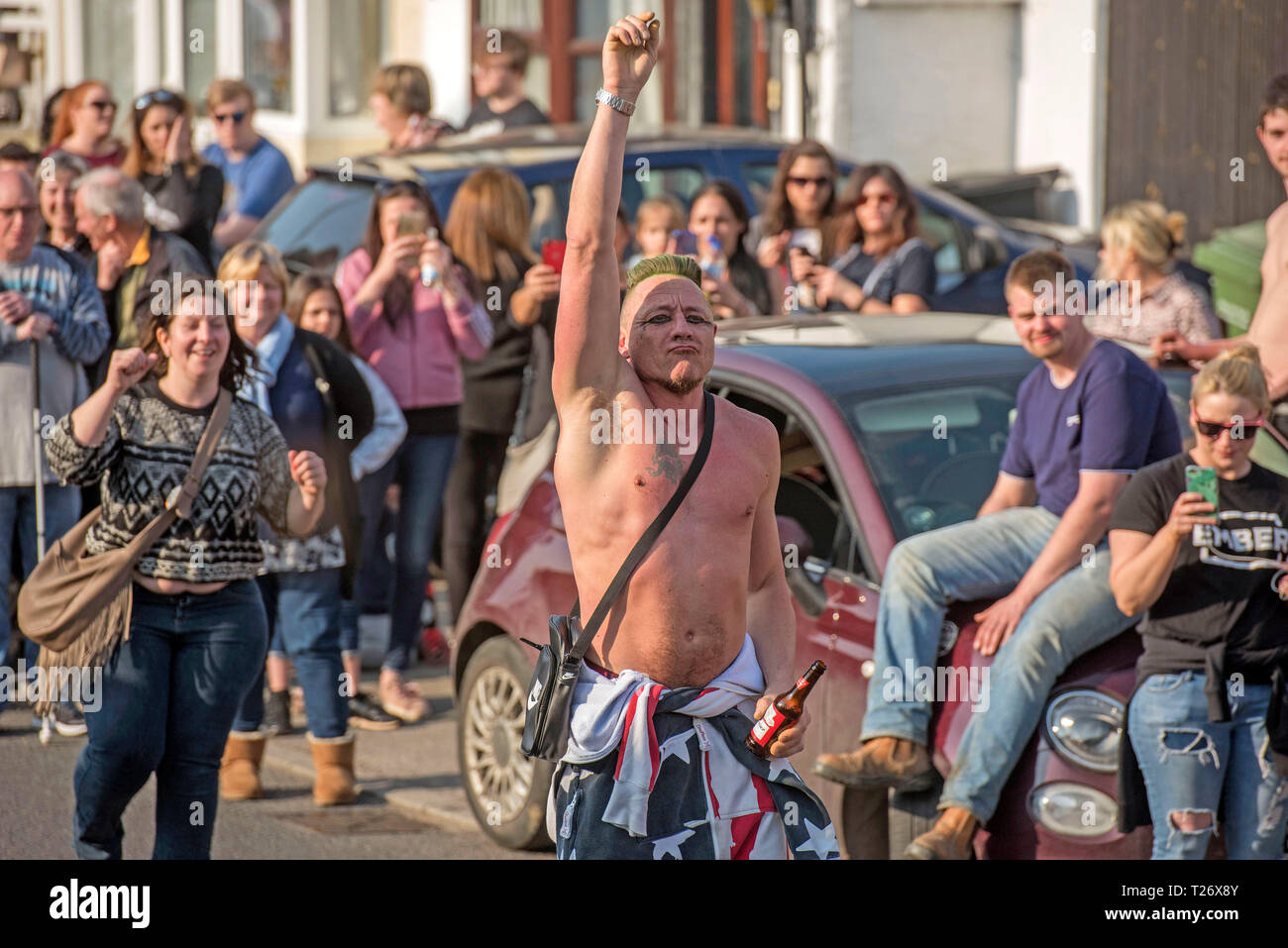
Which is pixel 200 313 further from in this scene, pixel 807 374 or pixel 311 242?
pixel 311 242

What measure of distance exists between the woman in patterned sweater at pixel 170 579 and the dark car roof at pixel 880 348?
5.72ft

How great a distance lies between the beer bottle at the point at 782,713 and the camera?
4344mm

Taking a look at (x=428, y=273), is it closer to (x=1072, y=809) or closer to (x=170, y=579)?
(x=170, y=579)

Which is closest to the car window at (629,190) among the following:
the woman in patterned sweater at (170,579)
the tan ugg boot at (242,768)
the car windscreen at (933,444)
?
the tan ugg boot at (242,768)

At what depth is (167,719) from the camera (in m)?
5.74

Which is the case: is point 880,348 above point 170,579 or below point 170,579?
above

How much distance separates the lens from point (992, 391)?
22.2 feet

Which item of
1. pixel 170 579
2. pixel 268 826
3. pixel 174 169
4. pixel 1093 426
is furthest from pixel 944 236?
pixel 170 579

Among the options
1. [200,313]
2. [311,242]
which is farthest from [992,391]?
[311,242]

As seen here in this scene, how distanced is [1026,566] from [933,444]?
59 centimetres

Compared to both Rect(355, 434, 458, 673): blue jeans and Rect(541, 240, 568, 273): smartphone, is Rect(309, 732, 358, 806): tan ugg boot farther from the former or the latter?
Rect(541, 240, 568, 273): smartphone

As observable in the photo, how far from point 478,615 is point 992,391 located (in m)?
2.02

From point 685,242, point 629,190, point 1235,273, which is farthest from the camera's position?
point 629,190

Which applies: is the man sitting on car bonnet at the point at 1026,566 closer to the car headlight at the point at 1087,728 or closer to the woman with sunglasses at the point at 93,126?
the car headlight at the point at 1087,728
